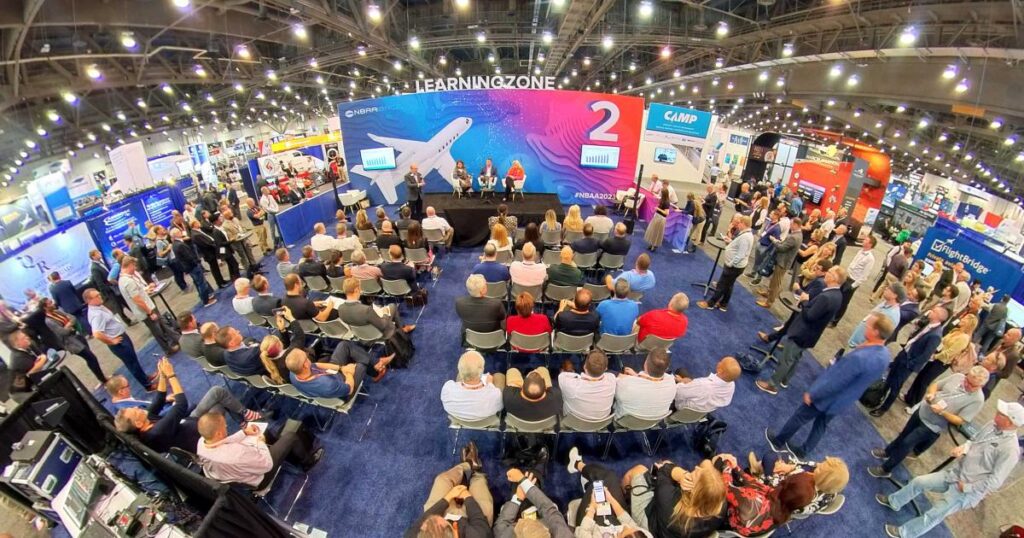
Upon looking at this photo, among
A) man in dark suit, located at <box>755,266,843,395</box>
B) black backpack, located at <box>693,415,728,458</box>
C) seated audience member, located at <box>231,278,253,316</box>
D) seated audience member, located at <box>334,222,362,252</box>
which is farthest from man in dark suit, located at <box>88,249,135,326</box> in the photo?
man in dark suit, located at <box>755,266,843,395</box>

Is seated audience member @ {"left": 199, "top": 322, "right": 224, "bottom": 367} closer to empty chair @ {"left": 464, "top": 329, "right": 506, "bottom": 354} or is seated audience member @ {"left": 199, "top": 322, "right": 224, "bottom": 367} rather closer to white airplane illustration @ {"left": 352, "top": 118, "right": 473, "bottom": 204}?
empty chair @ {"left": 464, "top": 329, "right": 506, "bottom": 354}

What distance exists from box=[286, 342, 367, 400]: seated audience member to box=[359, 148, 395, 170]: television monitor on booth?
8484mm

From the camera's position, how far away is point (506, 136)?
1036 cm

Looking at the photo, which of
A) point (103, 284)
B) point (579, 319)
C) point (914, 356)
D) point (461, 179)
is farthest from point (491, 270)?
point (461, 179)

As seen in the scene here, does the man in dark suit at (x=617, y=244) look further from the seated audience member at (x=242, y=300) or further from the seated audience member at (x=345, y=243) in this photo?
the seated audience member at (x=242, y=300)

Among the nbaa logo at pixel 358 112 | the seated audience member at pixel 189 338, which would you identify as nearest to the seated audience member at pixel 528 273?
the seated audience member at pixel 189 338

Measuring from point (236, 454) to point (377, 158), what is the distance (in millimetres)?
9642

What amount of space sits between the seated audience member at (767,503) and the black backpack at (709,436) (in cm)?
122

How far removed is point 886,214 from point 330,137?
907 inches

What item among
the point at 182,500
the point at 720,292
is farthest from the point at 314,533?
the point at 720,292

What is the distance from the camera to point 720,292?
5.82 metres

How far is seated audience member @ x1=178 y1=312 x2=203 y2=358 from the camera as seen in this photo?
3600 millimetres

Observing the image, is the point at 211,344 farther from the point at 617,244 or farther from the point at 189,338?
the point at 617,244

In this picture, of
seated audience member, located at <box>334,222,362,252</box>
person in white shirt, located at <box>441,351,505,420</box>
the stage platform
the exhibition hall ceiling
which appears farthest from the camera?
the stage platform
